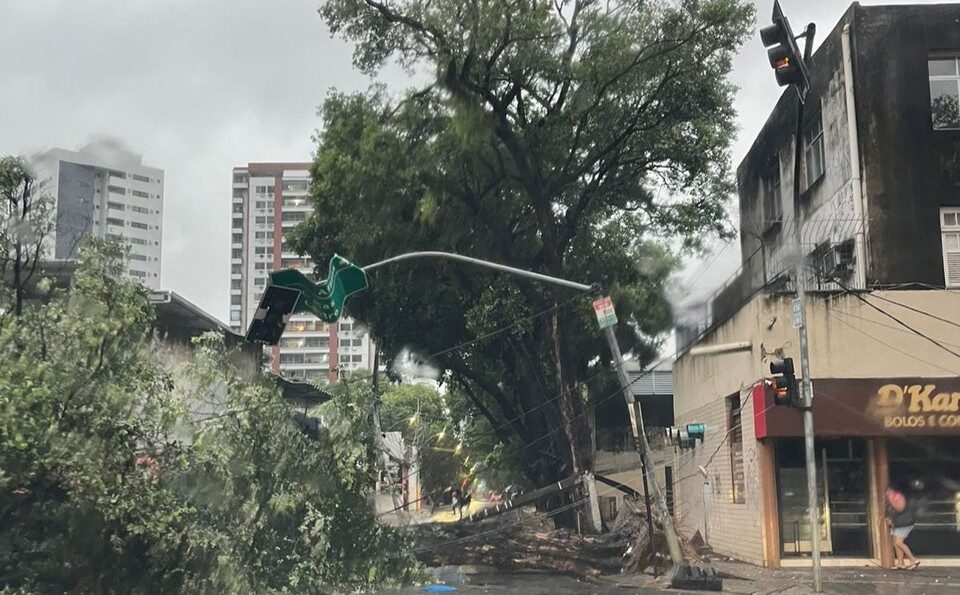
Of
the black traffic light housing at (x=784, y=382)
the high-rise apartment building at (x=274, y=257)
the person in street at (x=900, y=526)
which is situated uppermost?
the high-rise apartment building at (x=274, y=257)

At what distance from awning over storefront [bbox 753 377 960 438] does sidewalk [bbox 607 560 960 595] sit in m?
2.88

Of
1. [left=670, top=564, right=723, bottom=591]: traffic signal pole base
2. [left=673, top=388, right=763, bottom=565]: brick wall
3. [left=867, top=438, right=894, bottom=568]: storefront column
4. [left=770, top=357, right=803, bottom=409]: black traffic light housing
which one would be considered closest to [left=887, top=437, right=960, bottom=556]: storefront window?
[left=867, top=438, right=894, bottom=568]: storefront column

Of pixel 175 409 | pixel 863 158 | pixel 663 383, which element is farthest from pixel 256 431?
pixel 663 383

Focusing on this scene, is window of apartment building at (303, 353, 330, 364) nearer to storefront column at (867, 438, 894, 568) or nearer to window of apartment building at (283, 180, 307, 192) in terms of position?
window of apartment building at (283, 180, 307, 192)

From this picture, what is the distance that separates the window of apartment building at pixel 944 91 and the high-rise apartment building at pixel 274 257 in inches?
4915

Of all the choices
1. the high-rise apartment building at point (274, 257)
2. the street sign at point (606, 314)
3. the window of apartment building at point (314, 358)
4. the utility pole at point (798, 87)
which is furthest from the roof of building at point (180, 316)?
the window of apartment building at point (314, 358)

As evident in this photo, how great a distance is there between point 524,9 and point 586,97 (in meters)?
3.39

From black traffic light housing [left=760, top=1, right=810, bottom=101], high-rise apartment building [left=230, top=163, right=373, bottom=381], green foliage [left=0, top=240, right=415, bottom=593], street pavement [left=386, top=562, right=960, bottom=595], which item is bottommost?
street pavement [left=386, top=562, right=960, bottom=595]

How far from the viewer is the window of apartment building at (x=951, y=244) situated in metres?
21.5

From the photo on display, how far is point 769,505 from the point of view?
21672 millimetres

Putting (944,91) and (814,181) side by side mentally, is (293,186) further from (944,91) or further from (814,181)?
(944,91)

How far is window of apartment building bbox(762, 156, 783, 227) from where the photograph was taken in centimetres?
2788

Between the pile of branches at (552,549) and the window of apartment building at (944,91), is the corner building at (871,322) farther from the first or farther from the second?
the pile of branches at (552,549)

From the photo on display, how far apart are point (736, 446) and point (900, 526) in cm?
474
